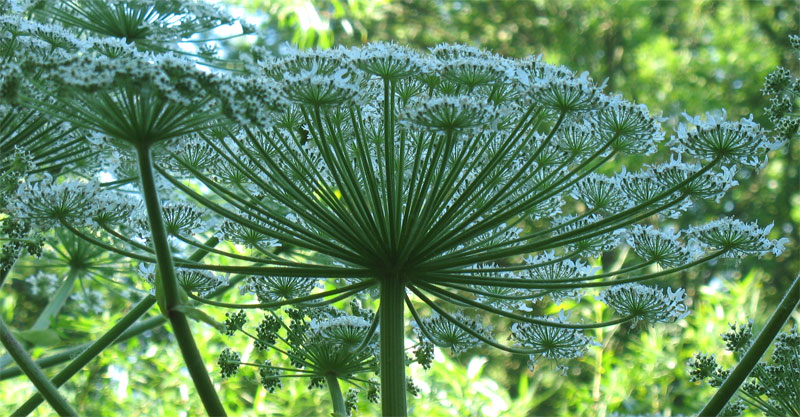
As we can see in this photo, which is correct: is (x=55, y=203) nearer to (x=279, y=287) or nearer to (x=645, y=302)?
(x=279, y=287)

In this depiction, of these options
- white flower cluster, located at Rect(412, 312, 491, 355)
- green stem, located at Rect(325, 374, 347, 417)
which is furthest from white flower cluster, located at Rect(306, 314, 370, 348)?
white flower cluster, located at Rect(412, 312, 491, 355)

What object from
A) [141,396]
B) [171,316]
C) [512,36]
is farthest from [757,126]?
[512,36]

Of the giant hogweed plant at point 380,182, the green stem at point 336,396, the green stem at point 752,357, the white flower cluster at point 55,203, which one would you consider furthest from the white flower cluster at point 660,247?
the white flower cluster at point 55,203

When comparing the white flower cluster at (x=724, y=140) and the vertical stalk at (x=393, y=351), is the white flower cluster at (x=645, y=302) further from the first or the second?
the vertical stalk at (x=393, y=351)

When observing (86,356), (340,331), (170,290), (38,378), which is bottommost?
(38,378)

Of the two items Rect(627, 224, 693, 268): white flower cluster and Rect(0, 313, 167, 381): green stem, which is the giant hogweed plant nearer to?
Rect(627, 224, 693, 268): white flower cluster

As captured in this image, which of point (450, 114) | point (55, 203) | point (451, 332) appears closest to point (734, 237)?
point (451, 332)
